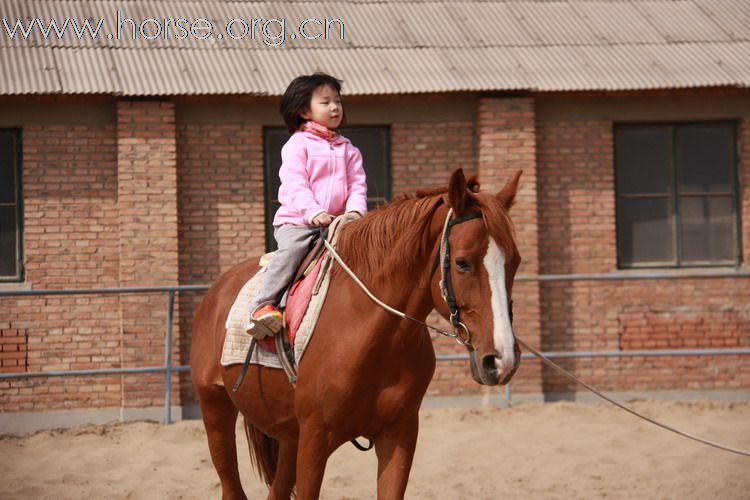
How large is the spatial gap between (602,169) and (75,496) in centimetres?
697

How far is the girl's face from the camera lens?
4.64 m

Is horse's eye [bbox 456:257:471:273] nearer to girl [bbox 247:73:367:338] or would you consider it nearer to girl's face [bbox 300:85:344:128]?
girl [bbox 247:73:367:338]

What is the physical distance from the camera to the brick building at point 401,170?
10.6 metres

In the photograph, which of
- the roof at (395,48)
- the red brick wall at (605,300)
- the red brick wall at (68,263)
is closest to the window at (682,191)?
the red brick wall at (605,300)

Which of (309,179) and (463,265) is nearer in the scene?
(463,265)

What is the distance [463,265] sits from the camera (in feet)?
12.2

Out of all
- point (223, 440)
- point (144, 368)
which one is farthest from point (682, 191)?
Answer: point (223, 440)

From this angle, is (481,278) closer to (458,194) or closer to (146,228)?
(458,194)

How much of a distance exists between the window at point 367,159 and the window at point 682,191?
276cm

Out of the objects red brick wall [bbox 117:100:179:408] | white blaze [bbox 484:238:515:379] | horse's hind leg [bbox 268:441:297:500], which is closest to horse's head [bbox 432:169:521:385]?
white blaze [bbox 484:238:515:379]

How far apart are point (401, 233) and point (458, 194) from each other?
0.41 metres


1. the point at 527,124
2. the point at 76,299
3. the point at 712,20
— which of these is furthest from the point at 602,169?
the point at 76,299

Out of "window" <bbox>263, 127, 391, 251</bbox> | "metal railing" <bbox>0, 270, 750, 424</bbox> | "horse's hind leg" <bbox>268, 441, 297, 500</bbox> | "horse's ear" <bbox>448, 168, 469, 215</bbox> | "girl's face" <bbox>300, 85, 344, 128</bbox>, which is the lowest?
"horse's hind leg" <bbox>268, 441, 297, 500</bbox>

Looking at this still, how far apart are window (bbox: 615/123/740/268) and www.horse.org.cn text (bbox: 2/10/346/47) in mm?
3813
